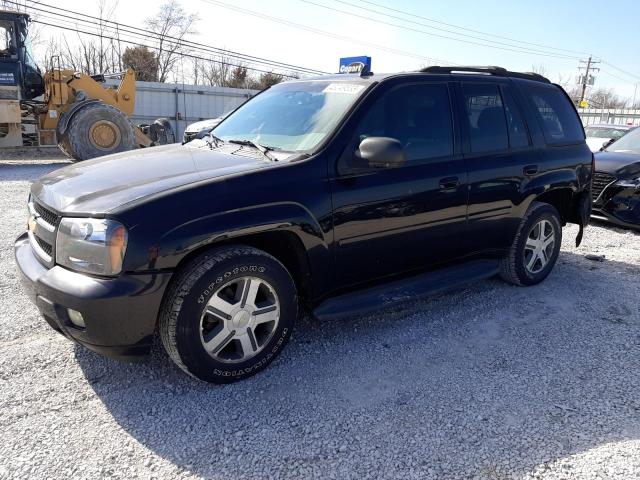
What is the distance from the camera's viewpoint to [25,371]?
3.08 meters

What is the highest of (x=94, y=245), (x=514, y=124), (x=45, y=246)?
(x=514, y=124)

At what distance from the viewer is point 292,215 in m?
3.03

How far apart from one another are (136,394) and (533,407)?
2277 millimetres

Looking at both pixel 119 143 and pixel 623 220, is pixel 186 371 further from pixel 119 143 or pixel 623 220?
pixel 119 143

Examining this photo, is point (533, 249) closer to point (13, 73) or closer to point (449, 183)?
point (449, 183)

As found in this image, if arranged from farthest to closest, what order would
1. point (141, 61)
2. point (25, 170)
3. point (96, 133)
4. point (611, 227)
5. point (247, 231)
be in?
point (141, 61)
point (96, 133)
point (25, 170)
point (611, 227)
point (247, 231)

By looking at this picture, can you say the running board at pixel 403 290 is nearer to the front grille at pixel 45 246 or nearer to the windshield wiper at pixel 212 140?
the windshield wiper at pixel 212 140

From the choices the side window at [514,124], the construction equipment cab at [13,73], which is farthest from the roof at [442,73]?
the construction equipment cab at [13,73]

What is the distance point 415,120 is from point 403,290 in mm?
1253

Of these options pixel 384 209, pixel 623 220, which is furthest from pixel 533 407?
pixel 623 220

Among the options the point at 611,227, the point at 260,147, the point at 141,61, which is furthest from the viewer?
the point at 141,61

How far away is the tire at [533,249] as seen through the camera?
15.2ft

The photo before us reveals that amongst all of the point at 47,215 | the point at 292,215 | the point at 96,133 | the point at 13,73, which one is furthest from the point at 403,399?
the point at 13,73

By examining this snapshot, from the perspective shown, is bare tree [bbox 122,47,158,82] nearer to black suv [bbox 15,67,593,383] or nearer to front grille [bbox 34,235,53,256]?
black suv [bbox 15,67,593,383]
